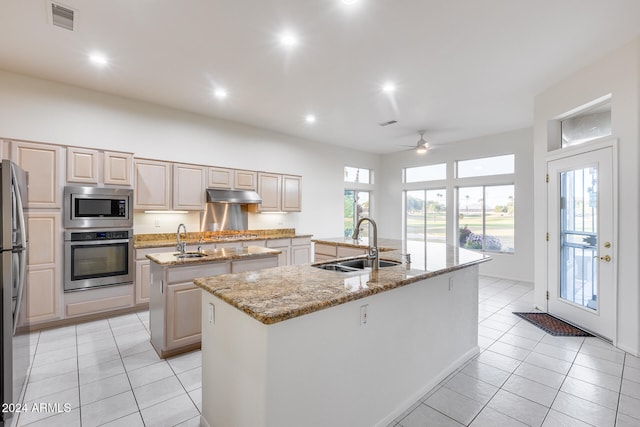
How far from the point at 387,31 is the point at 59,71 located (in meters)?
3.81

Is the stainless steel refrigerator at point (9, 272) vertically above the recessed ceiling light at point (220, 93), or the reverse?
the recessed ceiling light at point (220, 93)

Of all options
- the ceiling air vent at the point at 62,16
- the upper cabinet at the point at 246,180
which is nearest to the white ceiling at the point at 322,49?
the ceiling air vent at the point at 62,16

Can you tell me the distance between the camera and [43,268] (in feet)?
11.3

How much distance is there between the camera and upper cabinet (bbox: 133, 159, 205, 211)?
427cm

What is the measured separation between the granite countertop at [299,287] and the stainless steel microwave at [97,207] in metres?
2.72

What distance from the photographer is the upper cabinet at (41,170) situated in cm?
332

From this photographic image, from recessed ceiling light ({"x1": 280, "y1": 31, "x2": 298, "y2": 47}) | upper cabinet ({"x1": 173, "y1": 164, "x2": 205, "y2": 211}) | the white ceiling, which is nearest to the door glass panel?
the white ceiling

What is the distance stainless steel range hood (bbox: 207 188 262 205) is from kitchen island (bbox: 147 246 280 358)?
77.2 inches

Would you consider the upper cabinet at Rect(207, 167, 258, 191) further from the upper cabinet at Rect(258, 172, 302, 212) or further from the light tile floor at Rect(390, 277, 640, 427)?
the light tile floor at Rect(390, 277, 640, 427)

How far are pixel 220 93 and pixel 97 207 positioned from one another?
2205 mm

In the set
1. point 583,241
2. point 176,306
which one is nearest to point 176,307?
point 176,306

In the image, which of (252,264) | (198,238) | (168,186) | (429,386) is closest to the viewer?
(429,386)

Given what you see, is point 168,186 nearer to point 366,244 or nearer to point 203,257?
point 203,257

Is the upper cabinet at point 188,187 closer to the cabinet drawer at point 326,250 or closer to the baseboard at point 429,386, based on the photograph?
the cabinet drawer at point 326,250
